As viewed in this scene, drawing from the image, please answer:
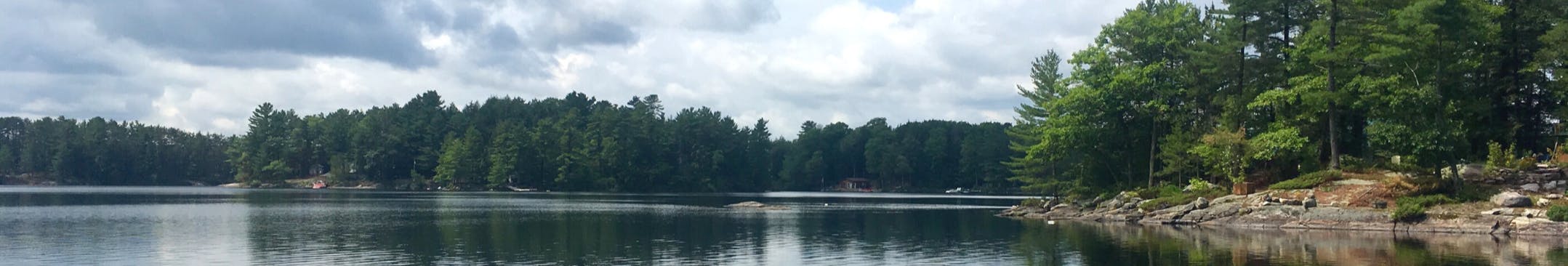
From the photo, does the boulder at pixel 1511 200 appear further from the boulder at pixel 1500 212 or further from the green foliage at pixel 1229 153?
the green foliage at pixel 1229 153

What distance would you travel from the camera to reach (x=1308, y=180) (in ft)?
189

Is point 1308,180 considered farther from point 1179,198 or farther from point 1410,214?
point 1410,214

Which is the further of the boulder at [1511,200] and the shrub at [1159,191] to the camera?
the shrub at [1159,191]

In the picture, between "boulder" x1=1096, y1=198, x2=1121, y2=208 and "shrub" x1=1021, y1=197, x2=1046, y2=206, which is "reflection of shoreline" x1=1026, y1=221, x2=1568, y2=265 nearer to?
"boulder" x1=1096, y1=198, x2=1121, y2=208

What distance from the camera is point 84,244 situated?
1714 inches

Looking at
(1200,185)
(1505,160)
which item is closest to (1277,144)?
(1200,185)

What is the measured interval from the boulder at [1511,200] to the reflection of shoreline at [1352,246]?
309 cm

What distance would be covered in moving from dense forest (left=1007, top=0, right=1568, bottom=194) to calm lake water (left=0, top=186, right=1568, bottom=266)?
7.46 metres

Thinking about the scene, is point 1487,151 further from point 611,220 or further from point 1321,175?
point 611,220

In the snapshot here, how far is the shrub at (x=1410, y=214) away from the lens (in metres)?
50.7

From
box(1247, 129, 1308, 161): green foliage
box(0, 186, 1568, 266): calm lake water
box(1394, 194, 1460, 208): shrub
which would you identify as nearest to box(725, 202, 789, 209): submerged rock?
box(0, 186, 1568, 266): calm lake water

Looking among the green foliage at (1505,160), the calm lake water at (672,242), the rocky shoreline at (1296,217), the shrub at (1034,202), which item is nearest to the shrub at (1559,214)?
the rocky shoreline at (1296,217)

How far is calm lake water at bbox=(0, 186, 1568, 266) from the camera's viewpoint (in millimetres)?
39250

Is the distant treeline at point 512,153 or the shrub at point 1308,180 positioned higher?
the distant treeline at point 512,153
